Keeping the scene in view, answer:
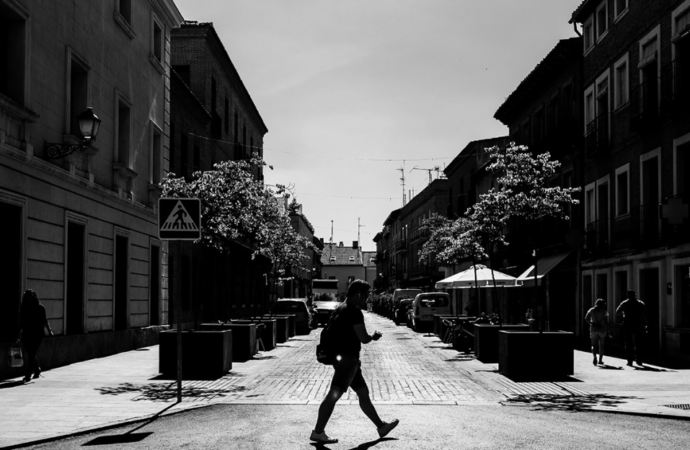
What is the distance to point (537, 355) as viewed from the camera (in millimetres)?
15305

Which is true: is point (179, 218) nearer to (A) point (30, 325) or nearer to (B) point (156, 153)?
(A) point (30, 325)

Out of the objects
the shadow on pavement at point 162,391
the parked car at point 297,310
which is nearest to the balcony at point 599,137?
the parked car at point 297,310

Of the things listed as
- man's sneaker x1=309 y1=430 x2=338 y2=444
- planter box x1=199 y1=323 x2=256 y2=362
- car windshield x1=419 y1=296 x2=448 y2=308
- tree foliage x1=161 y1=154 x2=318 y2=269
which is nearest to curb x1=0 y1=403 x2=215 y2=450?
man's sneaker x1=309 y1=430 x2=338 y2=444

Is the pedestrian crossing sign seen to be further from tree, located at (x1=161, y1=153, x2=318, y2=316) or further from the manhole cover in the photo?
the manhole cover

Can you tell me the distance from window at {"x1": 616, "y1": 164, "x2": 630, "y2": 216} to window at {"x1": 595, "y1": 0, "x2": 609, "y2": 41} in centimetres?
506

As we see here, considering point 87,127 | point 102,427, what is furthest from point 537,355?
point 87,127

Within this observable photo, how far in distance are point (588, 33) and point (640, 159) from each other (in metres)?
7.86

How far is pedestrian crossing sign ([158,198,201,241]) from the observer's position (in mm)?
11516

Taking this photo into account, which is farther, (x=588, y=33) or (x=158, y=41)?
(x=588, y=33)

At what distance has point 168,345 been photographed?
48.5ft

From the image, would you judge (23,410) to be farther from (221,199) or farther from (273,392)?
(221,199)

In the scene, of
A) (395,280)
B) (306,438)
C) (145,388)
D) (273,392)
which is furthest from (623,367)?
(395,280)

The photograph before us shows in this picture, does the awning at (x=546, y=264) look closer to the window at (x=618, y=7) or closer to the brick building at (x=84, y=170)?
the window at (x=618, y=7)

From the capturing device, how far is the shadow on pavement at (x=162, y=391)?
475 inches
